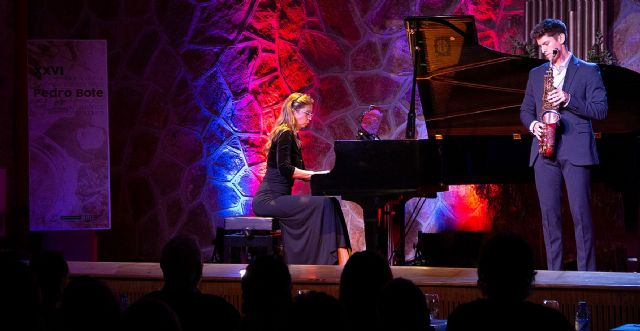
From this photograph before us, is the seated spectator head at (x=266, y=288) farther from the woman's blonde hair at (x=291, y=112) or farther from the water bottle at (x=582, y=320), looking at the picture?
the woman's blonde hair at (x=291, y=112)

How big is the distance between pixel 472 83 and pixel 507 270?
4.33 m

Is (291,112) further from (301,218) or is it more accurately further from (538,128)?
(538,128)

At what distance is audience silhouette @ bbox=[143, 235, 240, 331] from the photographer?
3.02 metres

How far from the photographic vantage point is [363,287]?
2900 millimetres

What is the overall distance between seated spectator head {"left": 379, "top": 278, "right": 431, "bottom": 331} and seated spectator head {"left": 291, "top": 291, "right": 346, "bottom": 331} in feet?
0.60

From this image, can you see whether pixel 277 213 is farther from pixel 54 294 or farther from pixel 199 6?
pixel 54 294

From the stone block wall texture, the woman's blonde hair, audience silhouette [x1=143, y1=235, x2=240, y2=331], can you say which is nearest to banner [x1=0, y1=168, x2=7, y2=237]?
the stone block wall texture

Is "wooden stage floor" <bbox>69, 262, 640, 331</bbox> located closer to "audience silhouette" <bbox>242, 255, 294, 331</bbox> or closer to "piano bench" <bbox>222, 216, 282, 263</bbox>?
"audience silhouette" <bbox>242, 255, 294, 331</bbox>

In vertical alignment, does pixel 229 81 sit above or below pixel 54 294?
above

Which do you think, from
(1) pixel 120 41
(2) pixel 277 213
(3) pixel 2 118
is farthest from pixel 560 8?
(3) pixel 2 118

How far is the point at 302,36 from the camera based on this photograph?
8.94 m

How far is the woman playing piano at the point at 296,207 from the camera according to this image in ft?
22.6

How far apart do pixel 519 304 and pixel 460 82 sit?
4.41 metres

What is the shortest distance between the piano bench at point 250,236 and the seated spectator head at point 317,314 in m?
5.46
